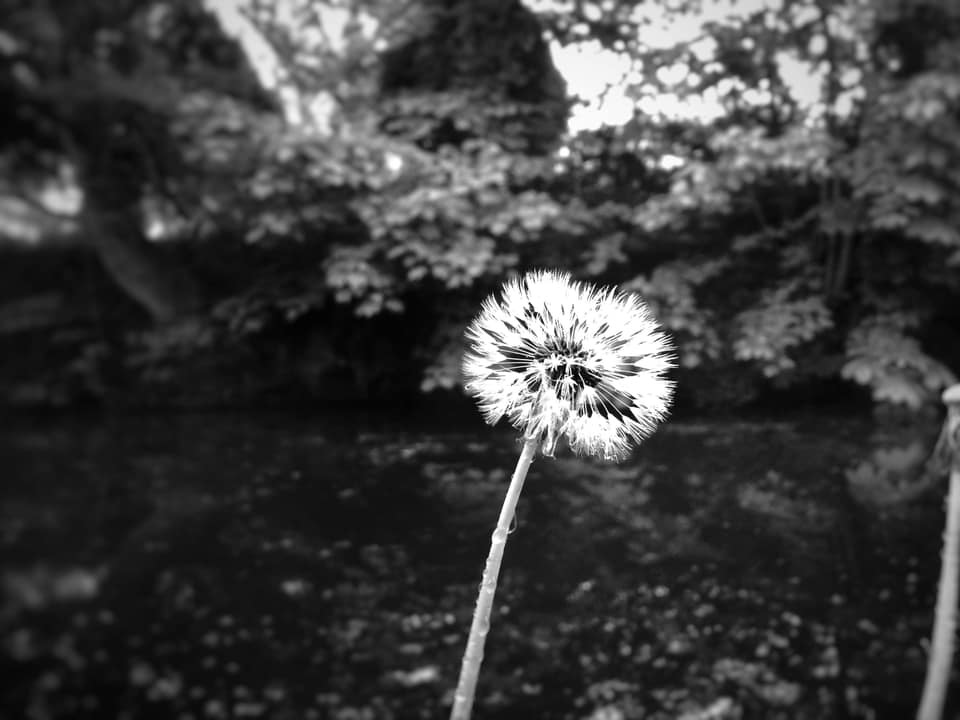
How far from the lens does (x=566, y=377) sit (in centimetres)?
54

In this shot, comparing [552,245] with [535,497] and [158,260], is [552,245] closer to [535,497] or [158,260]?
[535,497]

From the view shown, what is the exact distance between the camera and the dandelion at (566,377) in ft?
1.76

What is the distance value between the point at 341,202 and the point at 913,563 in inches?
59.6

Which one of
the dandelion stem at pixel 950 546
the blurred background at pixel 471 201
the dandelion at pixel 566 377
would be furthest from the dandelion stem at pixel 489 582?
the blurred background at pixel 471 201

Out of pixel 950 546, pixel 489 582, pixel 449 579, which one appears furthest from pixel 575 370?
pixel 449 579

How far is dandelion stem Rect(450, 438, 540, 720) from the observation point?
0.51 meters

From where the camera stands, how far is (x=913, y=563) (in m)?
1.13

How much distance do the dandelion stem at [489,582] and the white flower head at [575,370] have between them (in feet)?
0.09

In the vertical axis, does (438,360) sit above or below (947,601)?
above

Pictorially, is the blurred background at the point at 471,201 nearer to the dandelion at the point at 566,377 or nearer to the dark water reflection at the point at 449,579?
the dark water reflection at the point at 449,579

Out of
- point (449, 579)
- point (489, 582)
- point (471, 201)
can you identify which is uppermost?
point (471, 201)

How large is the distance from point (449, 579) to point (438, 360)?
78 cm

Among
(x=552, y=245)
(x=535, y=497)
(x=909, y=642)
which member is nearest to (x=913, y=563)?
(x=909, y=642)

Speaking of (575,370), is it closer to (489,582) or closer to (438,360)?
(489,582)
